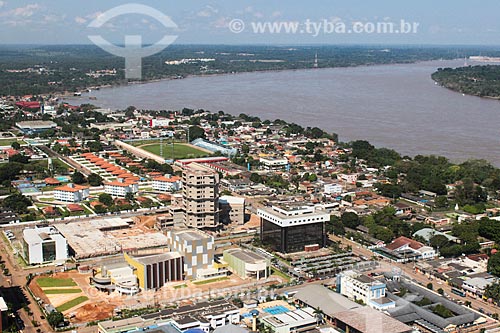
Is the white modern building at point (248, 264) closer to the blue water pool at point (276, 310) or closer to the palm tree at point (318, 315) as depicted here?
the blue water pool at point (276, 310)

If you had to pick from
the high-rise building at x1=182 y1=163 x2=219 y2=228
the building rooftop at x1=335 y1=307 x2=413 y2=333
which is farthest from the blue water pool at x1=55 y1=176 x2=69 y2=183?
the building rooftop at x1=335 y1=307 x2=413 y2=333

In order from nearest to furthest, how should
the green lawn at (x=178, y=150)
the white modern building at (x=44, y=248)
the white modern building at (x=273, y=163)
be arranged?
the white modern building at (x=44, y=248) → the white modern building at (x=273, y=163) → the green lawn at (x=178, y=150)

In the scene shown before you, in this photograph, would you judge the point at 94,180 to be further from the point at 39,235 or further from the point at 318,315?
the point at 318,315

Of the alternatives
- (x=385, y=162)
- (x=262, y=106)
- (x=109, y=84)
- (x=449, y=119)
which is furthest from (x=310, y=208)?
(x=109, y=84)

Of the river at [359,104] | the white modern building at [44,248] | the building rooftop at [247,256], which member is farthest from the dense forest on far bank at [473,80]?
the white modern building at [44,248]

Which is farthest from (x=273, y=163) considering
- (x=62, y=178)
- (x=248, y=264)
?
(x=248, y=264)
